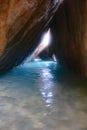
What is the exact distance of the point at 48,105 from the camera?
3.49m

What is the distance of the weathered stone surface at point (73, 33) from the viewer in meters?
6.14

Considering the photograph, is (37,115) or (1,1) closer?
(37,115)

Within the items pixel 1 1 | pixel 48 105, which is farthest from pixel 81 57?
pixel 48 105

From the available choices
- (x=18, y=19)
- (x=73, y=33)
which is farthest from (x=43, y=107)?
(x=73, y=33)

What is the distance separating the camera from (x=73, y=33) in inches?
283

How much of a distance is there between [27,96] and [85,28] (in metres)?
2.70

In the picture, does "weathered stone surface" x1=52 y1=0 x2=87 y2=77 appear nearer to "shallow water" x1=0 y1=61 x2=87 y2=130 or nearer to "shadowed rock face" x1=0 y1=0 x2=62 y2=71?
"shadowed rock face" x1=0 y1=0 x2=62 y2=71

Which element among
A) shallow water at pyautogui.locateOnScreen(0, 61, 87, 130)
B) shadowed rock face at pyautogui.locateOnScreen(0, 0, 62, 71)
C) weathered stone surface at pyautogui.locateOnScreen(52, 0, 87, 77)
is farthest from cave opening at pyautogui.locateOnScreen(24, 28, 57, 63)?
shallow water at pyautogui.locateOnScreen(0, 61, 87, 130)

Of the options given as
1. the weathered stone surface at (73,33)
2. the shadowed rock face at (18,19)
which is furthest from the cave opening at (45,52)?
the shadowed rock face at (18,19)

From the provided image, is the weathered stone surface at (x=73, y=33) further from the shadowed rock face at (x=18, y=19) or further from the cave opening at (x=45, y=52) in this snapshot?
the cave opening at (x=45, y=52)

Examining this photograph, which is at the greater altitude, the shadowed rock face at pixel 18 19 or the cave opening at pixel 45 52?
the shadowed rock face at pixel 18 19

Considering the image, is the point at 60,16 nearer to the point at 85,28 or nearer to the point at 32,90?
the point at 85,28

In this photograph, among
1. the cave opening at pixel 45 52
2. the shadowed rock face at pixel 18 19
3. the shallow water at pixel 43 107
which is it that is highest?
the shadowed rock face at pixel 18 19

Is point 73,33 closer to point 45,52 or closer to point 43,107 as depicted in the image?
point 43,107
